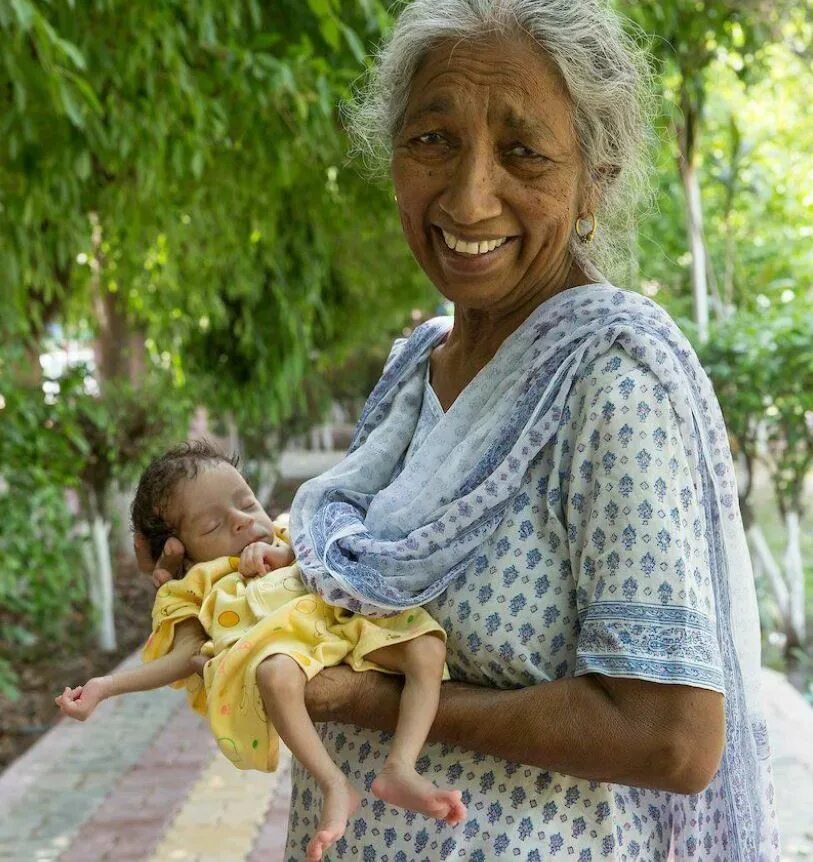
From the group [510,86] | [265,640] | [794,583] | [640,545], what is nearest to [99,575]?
[794,583]

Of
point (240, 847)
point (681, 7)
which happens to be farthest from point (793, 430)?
point (240, 847)

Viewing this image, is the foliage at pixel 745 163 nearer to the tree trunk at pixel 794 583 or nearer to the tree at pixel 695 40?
the tree at pixel 695 40

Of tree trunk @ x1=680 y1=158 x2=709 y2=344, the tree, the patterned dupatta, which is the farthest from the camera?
tree trunk @ x1=680 y1=158 x2=709 y2=344

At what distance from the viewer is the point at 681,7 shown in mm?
6500

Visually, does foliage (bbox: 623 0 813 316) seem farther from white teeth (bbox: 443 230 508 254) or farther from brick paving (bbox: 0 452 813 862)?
white teeth (bbox: 443 230 508 254)

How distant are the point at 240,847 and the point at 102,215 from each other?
315 centimetres

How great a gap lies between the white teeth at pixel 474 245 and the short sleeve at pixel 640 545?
28 cm

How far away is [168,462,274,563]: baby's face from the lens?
1896 mm

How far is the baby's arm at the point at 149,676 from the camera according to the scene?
5.51 ft

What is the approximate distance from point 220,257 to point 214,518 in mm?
6033

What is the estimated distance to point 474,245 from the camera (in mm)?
1647

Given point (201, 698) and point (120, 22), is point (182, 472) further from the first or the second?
point (120, 22)

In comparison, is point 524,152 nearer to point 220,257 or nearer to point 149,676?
point 149,676

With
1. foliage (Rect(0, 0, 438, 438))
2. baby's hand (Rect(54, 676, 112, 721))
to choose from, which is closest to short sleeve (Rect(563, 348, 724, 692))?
baby's hand (Rect(54, 676, 112, 721))
